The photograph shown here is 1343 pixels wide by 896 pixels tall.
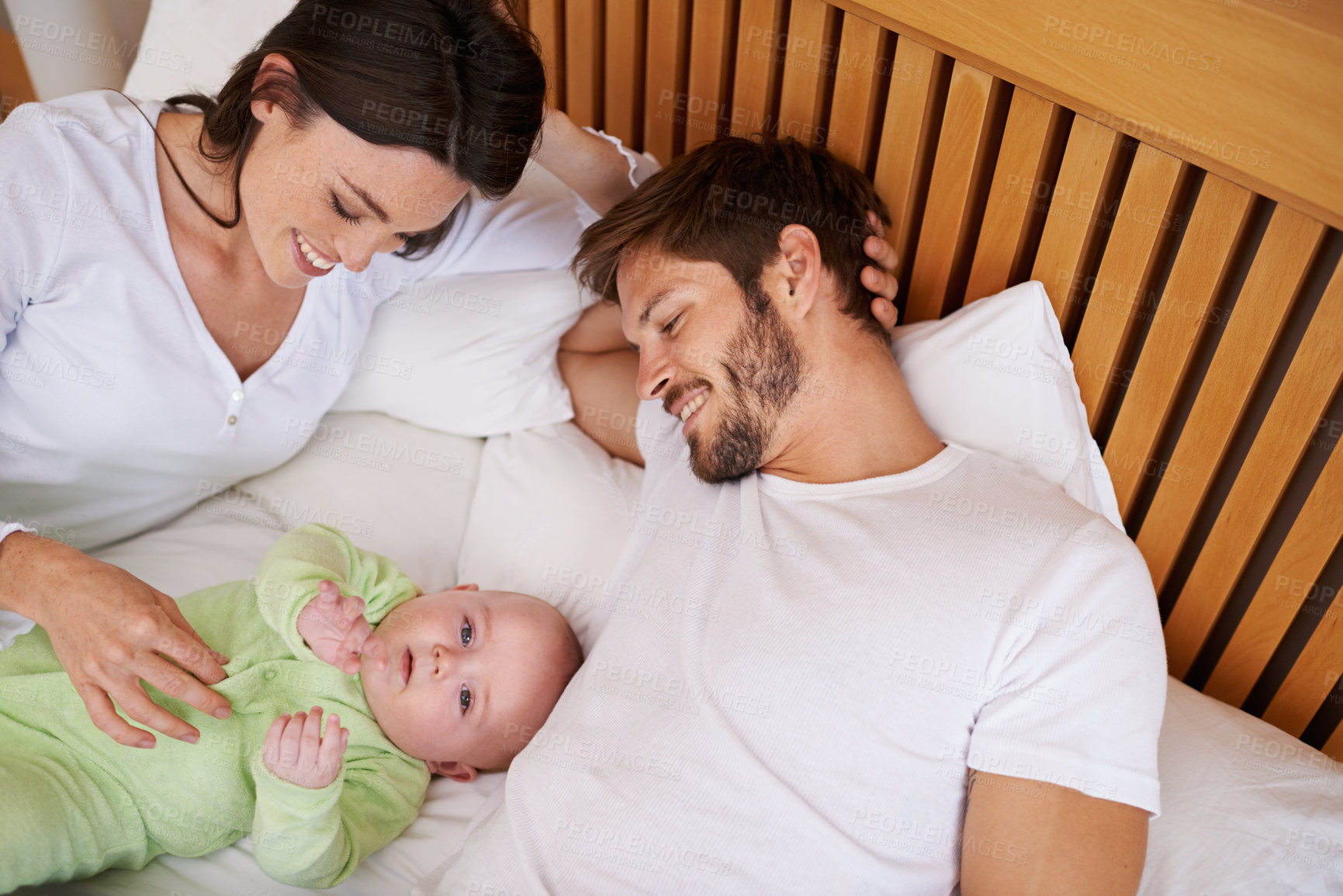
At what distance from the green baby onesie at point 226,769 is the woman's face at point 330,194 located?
0.53m

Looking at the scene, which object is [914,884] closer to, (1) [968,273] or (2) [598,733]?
(2) [598,733]

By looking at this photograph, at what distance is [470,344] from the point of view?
2.09m

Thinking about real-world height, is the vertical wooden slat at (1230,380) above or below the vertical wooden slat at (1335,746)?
above

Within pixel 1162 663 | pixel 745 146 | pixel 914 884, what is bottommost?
pixel 914 884

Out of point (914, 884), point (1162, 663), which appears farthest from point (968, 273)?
point (914, 884)

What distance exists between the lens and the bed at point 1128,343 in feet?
4.26

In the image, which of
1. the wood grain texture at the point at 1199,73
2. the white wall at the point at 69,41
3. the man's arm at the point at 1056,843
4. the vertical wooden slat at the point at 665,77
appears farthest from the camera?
the white wall at the point at 69,41

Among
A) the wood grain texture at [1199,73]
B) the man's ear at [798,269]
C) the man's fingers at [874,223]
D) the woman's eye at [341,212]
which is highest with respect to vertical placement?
the wood grain texture at [1199,73]

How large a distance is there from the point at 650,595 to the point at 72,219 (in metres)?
1.15

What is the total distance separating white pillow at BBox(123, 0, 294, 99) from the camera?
7.66 feet

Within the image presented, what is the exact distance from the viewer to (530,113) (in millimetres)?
1565

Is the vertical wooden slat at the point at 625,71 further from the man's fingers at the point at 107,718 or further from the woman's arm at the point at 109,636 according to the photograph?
the man's fingers at the point at 107,718

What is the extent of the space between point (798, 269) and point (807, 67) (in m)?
0.45

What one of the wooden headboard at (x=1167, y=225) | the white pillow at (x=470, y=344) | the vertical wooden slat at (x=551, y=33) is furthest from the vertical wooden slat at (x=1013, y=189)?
the vertical wooden slat at (x=551, y=33)
